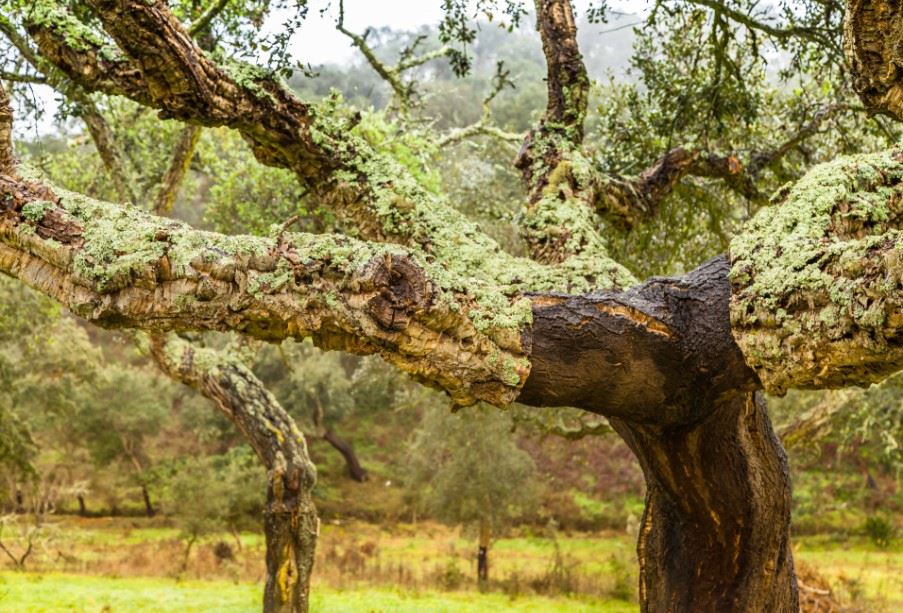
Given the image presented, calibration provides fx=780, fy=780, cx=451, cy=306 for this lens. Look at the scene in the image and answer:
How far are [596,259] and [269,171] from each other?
7652 mm

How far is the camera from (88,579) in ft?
46.4

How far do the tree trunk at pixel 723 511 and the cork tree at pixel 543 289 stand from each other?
0.01 m

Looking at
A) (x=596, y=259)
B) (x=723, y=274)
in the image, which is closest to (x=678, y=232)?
(x=596, y=259)

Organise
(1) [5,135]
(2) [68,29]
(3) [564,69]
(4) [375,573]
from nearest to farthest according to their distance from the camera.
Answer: (1) [5,135], (2) [68,29], (3) [564,69], (4) [375,573]

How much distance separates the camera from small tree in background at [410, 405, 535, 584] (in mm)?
18500

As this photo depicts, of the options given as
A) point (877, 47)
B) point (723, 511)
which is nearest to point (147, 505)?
point (723, 511)

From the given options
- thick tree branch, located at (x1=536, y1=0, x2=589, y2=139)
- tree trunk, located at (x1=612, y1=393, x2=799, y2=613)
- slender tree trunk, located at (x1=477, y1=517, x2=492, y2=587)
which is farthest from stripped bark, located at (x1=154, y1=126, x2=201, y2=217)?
slender tree trunk, located at (x1=477, y1=517, x2=492, y2=587)

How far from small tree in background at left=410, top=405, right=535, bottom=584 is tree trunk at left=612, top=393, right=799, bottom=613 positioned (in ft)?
43.9

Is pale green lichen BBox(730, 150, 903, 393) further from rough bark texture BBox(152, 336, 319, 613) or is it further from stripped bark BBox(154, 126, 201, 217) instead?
stripped bark BBox(154, 126, 201, 217)

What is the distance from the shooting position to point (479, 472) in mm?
18672

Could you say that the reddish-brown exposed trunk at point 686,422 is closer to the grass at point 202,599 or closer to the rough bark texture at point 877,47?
the rough bark texture at point 877,47

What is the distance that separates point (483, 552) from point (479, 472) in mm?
1994

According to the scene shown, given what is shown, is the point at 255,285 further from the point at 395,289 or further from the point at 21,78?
the point at 21,78

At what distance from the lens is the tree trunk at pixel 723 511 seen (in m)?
4.28
